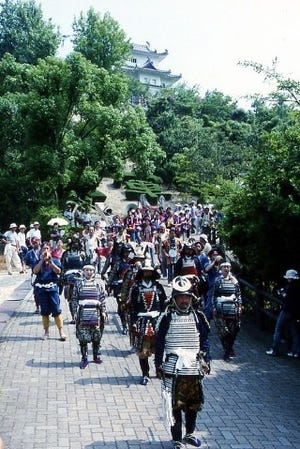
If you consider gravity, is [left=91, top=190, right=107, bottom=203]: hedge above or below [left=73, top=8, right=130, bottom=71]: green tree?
below

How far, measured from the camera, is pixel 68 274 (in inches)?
499

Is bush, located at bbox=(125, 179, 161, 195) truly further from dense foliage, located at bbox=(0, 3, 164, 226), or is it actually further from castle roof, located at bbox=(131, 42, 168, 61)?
castle roof, located at bbox=(131, 42, 168, 61)

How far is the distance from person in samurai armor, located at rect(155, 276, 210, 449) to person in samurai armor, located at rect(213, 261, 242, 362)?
3.75 meters

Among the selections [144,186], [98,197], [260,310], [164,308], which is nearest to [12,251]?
[260,310]

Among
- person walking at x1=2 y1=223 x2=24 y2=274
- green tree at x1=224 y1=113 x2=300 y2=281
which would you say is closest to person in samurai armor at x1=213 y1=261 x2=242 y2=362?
green tree at x1=224 y1=113 x2=300 y2=281

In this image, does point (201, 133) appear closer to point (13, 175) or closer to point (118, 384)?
point (13, 175)

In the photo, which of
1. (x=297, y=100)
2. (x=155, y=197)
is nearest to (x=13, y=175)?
(x=155, y=197)

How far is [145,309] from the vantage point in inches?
360

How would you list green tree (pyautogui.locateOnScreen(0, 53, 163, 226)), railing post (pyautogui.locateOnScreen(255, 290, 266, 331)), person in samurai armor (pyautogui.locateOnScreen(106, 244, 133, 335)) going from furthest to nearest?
green tree (pyautogui.locateOnScreen(0, 53, 163, 226)), railing post (pyautogui.locateOnScreen(255, 290, 266, 331)), person in samurai armor (pyautogui.locateOnScreen(106, 244, 133, 335))

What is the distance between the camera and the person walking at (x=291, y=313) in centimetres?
1052

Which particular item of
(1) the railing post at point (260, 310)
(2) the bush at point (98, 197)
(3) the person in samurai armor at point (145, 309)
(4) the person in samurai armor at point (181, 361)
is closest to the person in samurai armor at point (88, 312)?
(3) the person in samurai armor at point (145, 309)

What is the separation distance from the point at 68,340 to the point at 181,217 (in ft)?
62.3

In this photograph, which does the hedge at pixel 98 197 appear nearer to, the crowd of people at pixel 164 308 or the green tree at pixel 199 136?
the green tree at pixel 199 136

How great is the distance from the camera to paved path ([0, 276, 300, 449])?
6855 mm
